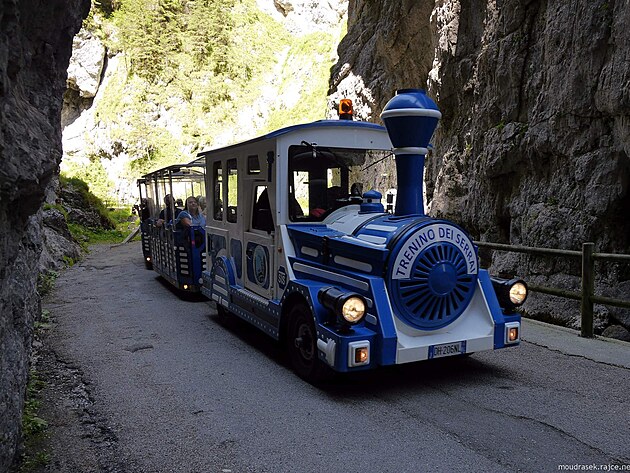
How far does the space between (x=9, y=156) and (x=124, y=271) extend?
473 inches

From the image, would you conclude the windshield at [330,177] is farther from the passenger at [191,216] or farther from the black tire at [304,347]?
the passenger at [191,216]

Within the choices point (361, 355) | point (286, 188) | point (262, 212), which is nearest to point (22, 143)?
point (361, 355)

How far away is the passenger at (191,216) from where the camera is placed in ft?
33.6

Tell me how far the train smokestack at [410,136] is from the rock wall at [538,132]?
15.3 feet

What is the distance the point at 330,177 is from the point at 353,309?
2120 mm

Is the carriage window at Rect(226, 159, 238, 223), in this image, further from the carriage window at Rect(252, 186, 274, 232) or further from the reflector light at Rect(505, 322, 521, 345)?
the reflector light at Rect(505, 322, 521, 345)

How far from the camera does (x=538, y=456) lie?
3.75 m

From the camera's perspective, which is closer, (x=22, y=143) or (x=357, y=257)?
(x=22, y=143)

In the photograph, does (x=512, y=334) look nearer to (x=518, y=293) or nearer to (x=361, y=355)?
(x=518, y=293)

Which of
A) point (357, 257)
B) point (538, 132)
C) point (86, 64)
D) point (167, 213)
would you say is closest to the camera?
point (357, 257)

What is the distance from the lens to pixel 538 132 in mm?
10344

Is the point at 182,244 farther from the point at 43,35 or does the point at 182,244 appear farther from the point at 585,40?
the point at 585,40

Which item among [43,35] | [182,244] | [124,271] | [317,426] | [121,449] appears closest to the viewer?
[43,35]

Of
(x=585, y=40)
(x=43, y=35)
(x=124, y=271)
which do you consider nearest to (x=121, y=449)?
(x=43, y=35)
